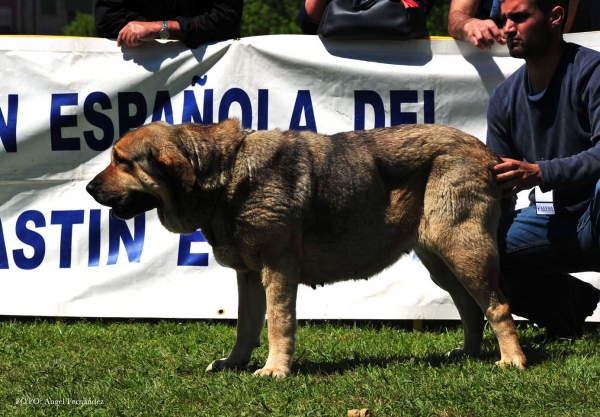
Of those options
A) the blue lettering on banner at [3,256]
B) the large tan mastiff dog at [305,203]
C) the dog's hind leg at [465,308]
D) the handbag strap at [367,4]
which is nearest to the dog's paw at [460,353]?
the dog's hind leg at [465,308]

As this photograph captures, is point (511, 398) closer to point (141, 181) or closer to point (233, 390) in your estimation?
point (233, 390)

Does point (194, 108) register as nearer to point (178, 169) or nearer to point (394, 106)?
point (394, 106)

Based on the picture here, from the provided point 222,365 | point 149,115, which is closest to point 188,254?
point 149,115

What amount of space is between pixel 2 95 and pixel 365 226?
9.96ft

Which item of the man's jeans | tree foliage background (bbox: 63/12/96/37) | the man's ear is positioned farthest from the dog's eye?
tree foliage background (bbox: 63/12/96/37)

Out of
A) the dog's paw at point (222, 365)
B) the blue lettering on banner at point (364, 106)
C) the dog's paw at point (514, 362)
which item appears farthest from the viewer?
the blue lettering on banner at point (364, 106)

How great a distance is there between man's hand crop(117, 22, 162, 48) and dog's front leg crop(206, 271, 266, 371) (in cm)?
211

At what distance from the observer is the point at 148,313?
21.3 ft

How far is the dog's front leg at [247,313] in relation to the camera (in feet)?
16.6

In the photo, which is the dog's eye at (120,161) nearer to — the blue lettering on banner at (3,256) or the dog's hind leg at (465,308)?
the dog's hind leg at (465,308)

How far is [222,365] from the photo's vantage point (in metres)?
5.02

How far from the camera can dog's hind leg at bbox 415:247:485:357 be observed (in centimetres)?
530

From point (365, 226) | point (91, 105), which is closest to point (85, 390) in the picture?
point (365, 226)

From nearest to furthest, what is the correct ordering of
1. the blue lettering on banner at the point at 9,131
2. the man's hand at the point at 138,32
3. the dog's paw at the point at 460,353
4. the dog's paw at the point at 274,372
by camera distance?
the dog's paw at the point at 274,372
the dog's paw at the point at 460,353
the man's hand at the point at 138,32
the blue lettering on banner at the point at 9,131
